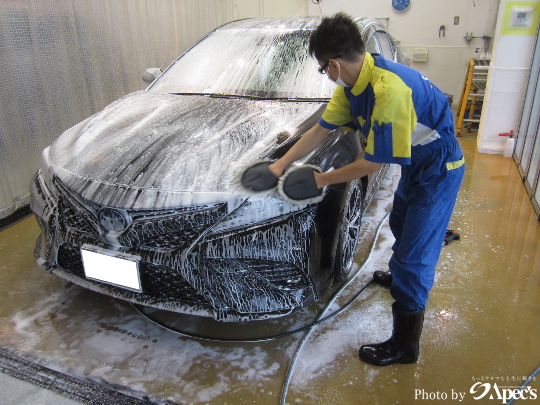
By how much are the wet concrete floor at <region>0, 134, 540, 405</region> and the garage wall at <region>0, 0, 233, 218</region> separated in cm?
95

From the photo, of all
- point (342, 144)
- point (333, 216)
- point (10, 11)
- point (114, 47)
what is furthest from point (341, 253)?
point (114, 47)

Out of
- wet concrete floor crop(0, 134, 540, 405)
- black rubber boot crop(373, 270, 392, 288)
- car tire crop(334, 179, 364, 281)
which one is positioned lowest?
wet concrete floor crop(0, 134, 540, 405)

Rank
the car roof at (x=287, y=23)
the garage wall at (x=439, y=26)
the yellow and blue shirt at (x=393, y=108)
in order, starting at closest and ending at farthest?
the yellow and blue shirt at (x=393, y=108)
the car roof at (x=287, y=23)
the garage wall at (x=439, y=26)

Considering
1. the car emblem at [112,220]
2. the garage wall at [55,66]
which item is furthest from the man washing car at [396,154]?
the garage wall at [55,66]

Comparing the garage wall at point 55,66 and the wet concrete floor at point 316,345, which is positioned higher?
the garage wall at point 55,66

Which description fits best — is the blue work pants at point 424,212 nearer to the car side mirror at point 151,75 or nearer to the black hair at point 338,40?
the black hair at point 338,40

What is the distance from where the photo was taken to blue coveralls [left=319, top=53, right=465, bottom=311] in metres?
1.31

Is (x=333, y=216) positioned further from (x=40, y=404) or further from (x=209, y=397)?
(x=40, y=404)

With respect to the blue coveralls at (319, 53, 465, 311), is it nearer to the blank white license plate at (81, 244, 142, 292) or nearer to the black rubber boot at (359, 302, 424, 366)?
the black rubber boot at (359, 302, 424, 366)

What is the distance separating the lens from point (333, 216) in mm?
1724

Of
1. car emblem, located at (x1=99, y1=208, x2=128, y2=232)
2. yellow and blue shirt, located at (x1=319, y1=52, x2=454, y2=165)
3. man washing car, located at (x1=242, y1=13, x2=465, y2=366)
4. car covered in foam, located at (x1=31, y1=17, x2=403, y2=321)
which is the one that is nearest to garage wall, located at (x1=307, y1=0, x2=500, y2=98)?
car covered in foam, located at (x1=31, y1=17, x2=403, y2=321)

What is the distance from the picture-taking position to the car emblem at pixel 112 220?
155 centimetres

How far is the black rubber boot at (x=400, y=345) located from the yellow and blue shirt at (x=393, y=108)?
0.72 meters

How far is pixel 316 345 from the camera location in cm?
183
